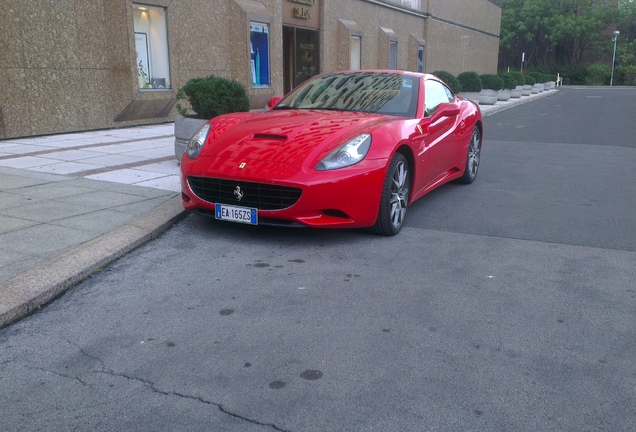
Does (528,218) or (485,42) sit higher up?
(485,42)

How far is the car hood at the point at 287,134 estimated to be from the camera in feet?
17.0

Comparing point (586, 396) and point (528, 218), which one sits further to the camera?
point (528, 218)

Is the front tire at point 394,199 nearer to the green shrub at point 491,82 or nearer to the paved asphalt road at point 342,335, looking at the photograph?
the paved asphalt road at point 342,335

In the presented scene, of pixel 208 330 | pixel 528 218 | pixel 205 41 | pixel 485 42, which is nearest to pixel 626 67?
pixel 485 42

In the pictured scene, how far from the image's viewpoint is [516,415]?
9.03ft

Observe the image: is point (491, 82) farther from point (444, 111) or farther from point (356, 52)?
point (444, 111)

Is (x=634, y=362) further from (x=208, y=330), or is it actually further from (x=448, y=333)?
(x=208, y=330)

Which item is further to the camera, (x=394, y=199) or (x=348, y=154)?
(x=394, y=199)

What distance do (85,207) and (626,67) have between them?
6751 centimetres

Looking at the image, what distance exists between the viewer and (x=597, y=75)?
6334cm

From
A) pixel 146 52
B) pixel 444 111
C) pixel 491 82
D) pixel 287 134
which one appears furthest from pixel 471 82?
pixel 287 134

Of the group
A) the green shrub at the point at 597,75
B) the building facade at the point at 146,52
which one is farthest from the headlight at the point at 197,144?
the green shrub at the point at 597,75

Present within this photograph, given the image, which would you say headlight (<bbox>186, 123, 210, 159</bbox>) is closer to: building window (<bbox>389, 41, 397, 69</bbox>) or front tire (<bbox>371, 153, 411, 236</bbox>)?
front tire (<bbox>371, 153, 411, 236</bbox>)

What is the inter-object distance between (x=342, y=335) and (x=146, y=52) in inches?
456
